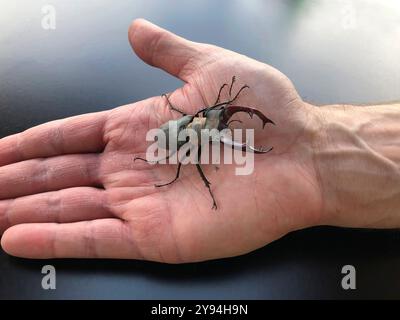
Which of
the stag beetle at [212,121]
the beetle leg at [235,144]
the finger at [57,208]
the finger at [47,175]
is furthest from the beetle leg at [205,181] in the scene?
the finger at [47,175]

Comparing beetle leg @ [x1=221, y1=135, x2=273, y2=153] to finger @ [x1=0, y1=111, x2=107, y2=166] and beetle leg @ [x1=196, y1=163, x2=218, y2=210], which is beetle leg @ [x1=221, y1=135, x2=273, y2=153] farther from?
finger @ [x1=0, y1=111, x2=107, y2=166]

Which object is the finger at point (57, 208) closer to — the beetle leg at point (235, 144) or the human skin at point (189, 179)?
the human skin at point (189, 179)

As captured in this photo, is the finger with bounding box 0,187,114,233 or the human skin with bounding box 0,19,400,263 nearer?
the human skin with bounding box 0,19,400,263

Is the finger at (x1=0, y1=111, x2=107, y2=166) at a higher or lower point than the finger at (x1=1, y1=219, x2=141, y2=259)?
higher

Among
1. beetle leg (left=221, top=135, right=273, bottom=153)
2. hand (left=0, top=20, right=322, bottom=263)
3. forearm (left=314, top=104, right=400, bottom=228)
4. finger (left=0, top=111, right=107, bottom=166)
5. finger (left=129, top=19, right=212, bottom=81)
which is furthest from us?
finger (left=0, top=111, right=107, bottom=166)

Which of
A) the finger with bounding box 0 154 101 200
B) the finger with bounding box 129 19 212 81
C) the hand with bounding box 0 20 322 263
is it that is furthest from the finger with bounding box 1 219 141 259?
the finger with bounding box 129 19 212 81

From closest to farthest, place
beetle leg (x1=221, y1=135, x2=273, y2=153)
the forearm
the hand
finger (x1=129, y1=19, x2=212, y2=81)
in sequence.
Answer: beetle leg (x1=221, y1=135, x2=273, y2=153), the hand, the forearm, finger (x1=129, y1=19, x2=212, y2=81)

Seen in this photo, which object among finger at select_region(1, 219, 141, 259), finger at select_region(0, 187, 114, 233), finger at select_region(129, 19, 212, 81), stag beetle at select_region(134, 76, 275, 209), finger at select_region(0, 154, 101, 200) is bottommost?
finger at select_region(1, 219, 141, 259)

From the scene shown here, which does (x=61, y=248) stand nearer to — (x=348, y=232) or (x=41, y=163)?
(x=41, y=163)
